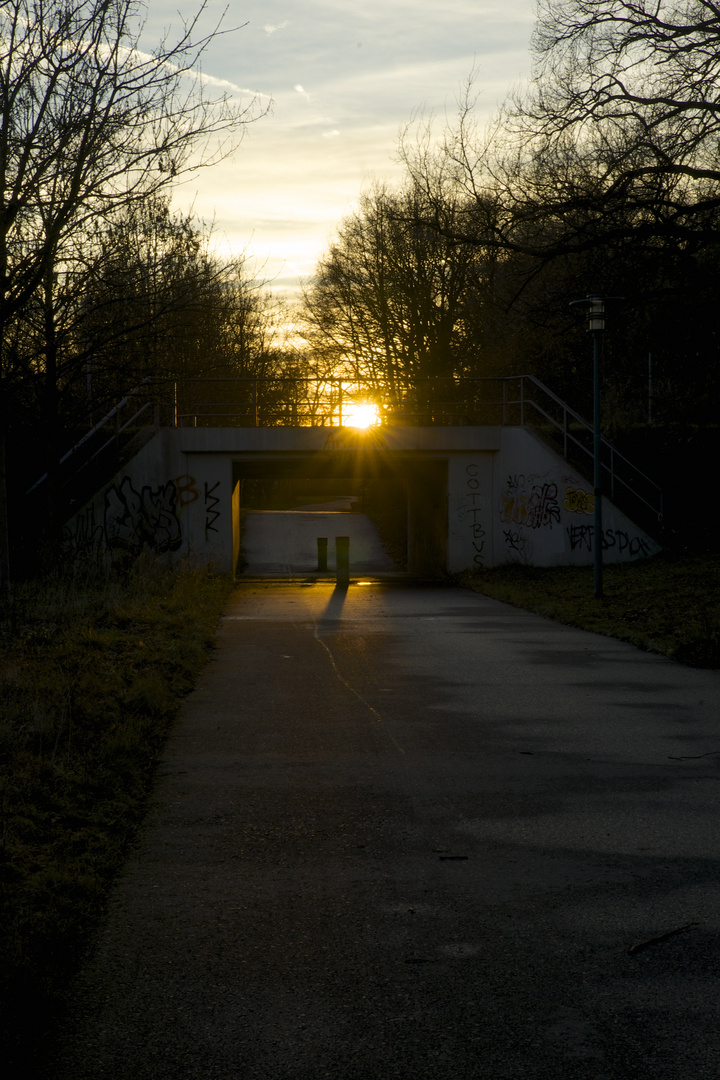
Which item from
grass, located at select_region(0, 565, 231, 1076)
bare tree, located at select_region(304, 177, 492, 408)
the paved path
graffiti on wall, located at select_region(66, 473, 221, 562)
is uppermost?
bare tree, located at select_region(304, 177, 492, 408)

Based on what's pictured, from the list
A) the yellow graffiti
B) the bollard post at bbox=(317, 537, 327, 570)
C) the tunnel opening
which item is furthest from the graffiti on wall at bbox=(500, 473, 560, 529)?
the bollard post at bbox=(317, 537, 327, 570)

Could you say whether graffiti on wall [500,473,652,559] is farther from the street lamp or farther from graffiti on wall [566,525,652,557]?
the street lamp

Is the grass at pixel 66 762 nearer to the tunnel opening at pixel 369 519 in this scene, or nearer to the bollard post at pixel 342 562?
the bollard post at pixel 342 562

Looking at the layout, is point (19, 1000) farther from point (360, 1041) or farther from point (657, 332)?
point (657, 332)

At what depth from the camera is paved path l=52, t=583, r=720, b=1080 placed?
120 inches

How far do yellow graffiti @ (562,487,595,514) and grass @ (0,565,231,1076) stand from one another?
1279cm

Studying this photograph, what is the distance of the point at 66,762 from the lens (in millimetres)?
5969

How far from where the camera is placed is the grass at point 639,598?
1163cm

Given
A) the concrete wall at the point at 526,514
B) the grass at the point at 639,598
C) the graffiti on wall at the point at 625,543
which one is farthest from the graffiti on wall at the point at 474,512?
the graffiti on wall at the point at 625,543

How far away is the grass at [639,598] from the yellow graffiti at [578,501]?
146 cm

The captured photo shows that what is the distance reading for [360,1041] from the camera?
307 centimetres

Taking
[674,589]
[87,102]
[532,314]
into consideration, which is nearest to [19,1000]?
[87,102]

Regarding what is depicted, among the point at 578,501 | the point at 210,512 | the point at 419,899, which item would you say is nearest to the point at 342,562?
the point at 210,512

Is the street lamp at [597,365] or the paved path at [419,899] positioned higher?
the street lamp at [597,365]
